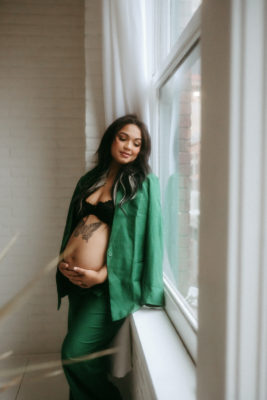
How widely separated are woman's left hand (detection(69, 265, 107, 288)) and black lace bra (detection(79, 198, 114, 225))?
0.84 feet

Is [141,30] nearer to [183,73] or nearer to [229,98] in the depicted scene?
[183,73]

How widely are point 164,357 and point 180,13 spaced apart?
5.47 ft

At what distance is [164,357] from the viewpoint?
54.1 inches

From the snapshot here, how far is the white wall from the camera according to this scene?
9.51 ft

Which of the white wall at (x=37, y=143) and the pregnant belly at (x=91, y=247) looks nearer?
the pregnant belly at (x=91, y=247)

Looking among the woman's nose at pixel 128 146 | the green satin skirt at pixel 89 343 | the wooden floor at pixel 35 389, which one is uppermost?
the woman's nose at pixel 128 146

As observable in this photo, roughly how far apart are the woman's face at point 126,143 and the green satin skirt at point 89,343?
2.32 feet

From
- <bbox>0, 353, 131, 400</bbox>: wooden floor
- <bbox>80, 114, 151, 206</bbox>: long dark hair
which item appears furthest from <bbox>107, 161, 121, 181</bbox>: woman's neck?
<bbox>0, 353, 131, 400</bbox>: wooden floor

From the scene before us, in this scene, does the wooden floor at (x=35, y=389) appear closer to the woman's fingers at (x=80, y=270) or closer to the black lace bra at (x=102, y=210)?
the woman's fingers at (x=80, y=270)

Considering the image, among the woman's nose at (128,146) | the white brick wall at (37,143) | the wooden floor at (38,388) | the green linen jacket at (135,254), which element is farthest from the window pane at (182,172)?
the white brick wall at (37,143)

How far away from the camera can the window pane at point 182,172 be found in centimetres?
158

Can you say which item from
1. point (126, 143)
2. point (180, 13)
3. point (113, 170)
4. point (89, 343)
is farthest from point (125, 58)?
point (89, 343)

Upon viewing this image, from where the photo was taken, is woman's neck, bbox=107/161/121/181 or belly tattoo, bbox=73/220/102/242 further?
woman's neck, bbox=107/161/121/181

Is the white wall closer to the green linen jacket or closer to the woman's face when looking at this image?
the woman's face
